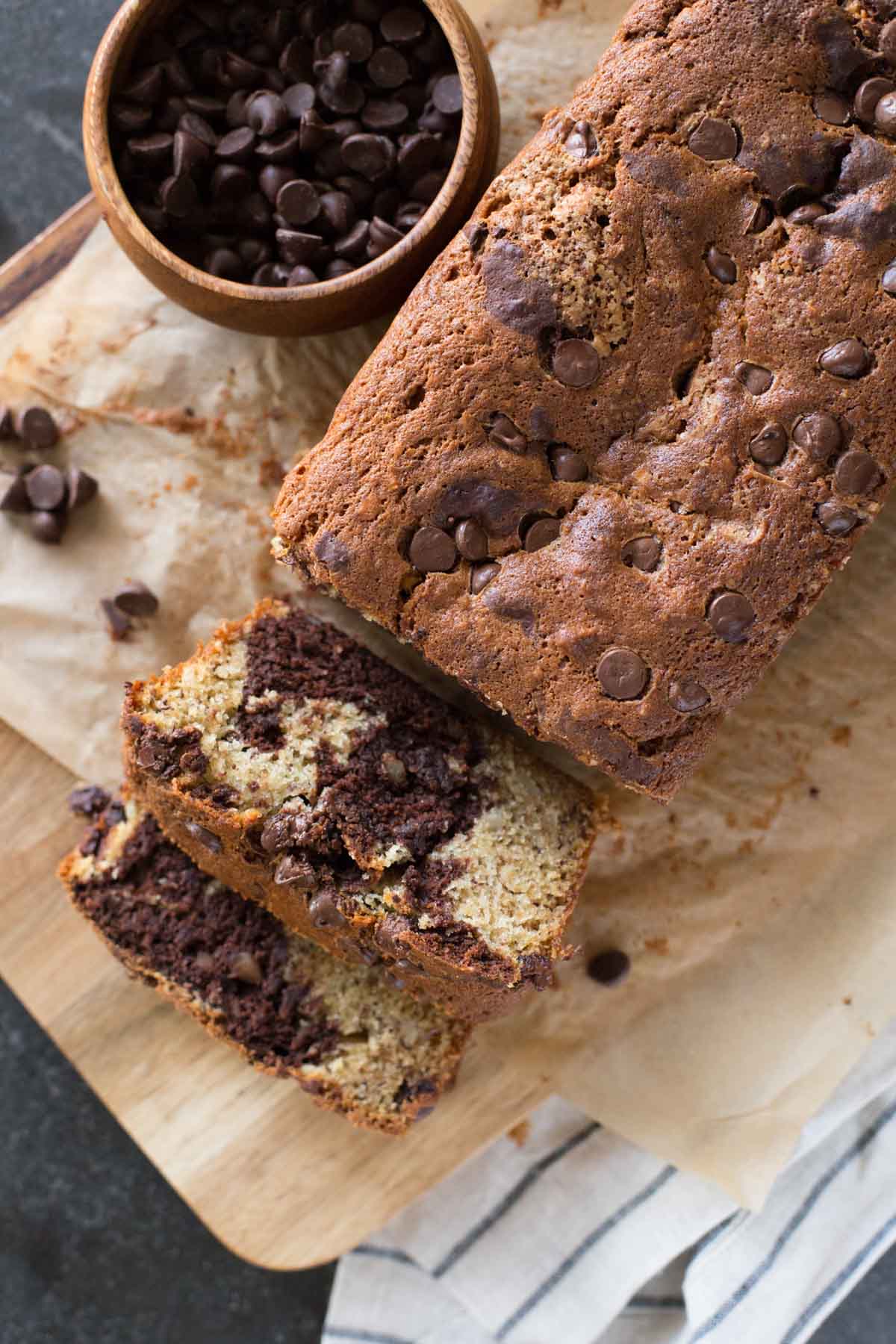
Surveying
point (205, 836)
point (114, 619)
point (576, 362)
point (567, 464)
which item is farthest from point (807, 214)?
point (114, 619)

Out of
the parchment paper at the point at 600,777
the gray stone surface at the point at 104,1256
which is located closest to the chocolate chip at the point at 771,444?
the parchment paper at the point at 600,777

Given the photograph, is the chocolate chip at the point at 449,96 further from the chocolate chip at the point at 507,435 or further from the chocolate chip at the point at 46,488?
the chocolate chip at the point at 46,488

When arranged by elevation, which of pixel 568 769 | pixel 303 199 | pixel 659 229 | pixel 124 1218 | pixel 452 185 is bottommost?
pixel 124 1218

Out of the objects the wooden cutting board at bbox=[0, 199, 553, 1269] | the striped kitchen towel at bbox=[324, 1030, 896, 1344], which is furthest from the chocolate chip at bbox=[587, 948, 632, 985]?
the striped kitchen towel at bbox=[324, 1030, 896, 1344]

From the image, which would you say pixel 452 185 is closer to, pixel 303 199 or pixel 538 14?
pixel 303 199

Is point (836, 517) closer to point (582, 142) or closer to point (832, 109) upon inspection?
point (832, 109)

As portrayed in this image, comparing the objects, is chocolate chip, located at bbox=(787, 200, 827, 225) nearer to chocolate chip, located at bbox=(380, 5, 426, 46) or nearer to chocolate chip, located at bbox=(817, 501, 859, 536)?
chocolate chip, located at bbox=(817, 501, 859, 536)

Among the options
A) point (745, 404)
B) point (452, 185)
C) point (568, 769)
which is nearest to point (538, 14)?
point (452, 185)
